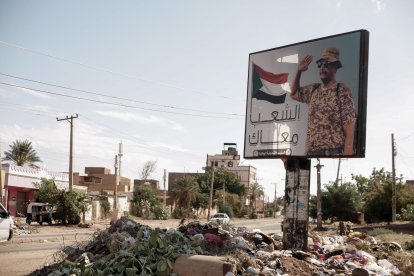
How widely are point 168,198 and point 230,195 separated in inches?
525

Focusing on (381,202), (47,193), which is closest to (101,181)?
(47,193)

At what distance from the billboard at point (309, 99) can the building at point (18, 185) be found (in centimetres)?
2973

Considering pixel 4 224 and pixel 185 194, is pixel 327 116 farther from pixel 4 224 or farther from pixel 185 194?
pixel 185 194

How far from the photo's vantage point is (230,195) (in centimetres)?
7656

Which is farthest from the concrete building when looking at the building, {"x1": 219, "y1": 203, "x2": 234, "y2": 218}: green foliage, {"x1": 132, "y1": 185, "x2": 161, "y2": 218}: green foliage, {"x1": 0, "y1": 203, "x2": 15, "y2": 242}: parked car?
{"x1": 0, "y1": 203, "x2": 15, "y2": 242}: parked car

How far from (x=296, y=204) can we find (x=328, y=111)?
110 inches

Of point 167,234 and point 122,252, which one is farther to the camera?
point 167,234

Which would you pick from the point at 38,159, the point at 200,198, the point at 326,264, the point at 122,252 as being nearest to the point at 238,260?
the point at 122,252

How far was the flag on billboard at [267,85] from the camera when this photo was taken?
522 inches

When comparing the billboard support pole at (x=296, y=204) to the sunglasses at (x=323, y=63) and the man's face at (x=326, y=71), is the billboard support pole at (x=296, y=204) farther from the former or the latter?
the sunglasses at (x=323, y=63)

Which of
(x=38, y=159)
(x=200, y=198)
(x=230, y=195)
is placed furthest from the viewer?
(x=230, y=195)

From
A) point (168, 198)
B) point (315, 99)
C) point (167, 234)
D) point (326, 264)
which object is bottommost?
point (168, 198)

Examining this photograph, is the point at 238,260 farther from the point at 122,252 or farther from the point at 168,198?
the point at 168,198

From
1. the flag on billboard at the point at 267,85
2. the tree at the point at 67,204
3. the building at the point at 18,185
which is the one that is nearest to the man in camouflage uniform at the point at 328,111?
the flag on billboard at the point at 267,85
